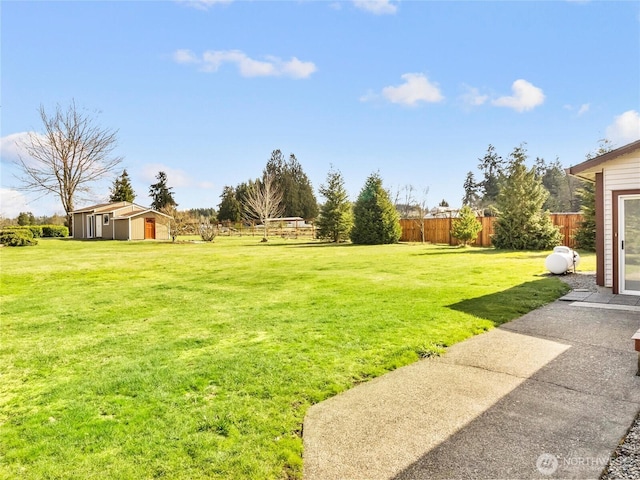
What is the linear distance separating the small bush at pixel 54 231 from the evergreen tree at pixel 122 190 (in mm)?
7775

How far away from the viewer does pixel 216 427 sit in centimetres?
270

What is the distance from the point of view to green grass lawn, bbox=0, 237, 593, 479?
95.7 inches

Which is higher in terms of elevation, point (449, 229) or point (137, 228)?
point (137, 228)

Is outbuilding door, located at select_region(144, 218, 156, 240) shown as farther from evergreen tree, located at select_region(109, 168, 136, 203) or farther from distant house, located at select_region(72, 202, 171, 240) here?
evergreen tree, located at select_region(109, 168, 136, 203)

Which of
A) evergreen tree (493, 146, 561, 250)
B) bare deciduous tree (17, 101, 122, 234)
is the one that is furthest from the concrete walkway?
bare deciduous tree (17, 101, 122, 234)

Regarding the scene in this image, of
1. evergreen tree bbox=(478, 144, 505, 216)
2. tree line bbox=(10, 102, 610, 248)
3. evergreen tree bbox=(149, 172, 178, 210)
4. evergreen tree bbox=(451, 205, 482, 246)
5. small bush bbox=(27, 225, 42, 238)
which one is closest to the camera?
tree line bbox=(10, 102, 610, 248)

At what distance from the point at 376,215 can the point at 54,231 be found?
95.9 feet

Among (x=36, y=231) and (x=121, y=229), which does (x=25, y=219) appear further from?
(x=121, y=229)

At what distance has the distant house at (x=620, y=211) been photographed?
23.4 feet

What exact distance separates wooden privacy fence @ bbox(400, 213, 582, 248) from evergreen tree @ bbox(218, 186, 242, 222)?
27864mm

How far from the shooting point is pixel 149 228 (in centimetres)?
3083

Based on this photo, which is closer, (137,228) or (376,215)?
(376,215)

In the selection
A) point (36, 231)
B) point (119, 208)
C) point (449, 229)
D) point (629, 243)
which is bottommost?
point (629, 243)

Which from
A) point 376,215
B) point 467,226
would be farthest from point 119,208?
point 467,226
